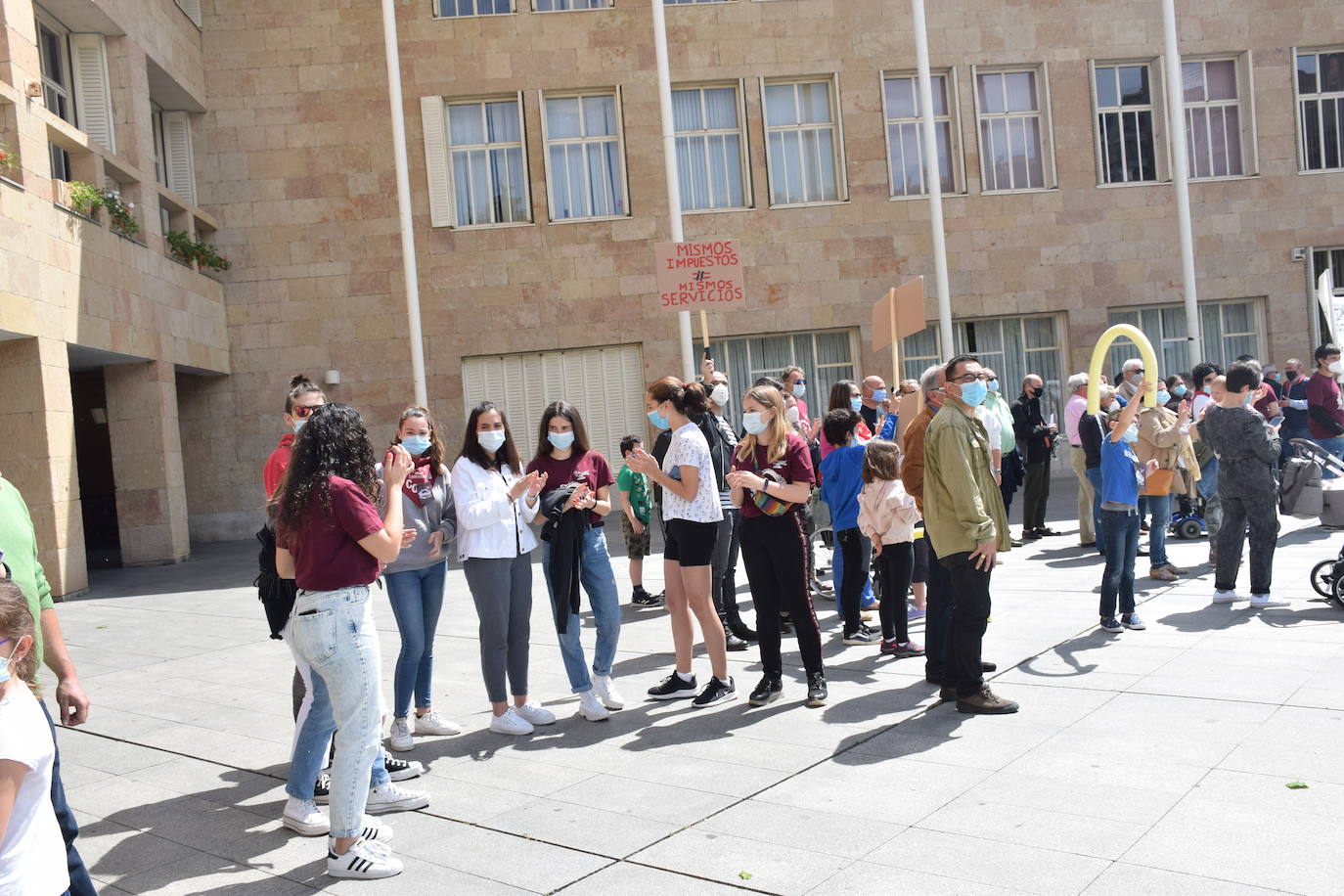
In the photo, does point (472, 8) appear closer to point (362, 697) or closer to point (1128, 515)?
point (1128, 515)

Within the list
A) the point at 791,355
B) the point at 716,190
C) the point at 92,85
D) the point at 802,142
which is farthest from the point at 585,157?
the point at 92,85

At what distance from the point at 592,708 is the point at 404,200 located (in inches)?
543

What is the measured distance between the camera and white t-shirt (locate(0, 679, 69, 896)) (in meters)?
2.71

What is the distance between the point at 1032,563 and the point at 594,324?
10459 mm

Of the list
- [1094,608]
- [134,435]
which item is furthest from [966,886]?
[134,435]

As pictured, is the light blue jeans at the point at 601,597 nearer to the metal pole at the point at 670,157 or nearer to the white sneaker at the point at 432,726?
the white sneaker at the point at 432,726

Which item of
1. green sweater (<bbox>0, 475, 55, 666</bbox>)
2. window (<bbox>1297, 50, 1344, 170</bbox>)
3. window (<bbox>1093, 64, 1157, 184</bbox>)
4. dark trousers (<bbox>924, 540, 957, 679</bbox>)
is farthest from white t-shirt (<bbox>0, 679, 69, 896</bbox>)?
window (<bbox>1297, 50, 1344, 170</bbox>)

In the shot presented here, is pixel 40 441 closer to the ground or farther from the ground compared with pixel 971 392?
farther from the ground

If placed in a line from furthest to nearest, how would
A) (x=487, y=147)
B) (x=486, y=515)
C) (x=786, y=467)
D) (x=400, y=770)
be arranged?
1. (x=487, y=147)
2. (x=786, y=467)
3. (x=486, y=515)
4. (x=400, y=770)

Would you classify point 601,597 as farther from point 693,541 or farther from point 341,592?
point 341,592

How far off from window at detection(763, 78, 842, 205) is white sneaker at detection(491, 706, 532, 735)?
15.4 meters

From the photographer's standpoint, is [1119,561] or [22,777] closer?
[22,777]

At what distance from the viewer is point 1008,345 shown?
68.2 feet

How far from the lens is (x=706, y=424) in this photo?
8.02 meters
